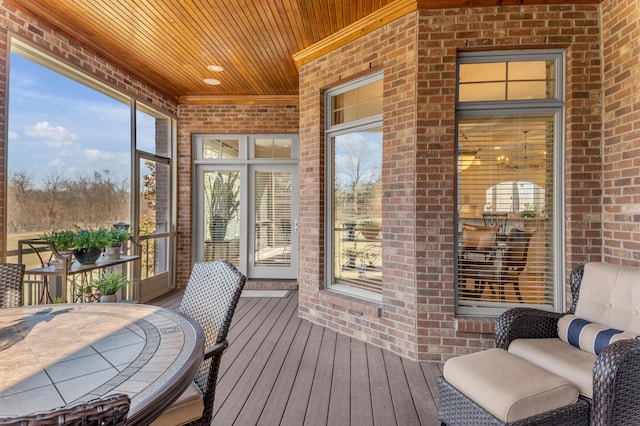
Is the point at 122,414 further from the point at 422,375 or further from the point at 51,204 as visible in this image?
the point at 51,204

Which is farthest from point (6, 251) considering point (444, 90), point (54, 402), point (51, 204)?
point (444, 90)

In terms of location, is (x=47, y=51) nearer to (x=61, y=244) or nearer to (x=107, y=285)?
(x=61, y=244)

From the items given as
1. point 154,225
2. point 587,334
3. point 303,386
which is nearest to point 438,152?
point 587,334

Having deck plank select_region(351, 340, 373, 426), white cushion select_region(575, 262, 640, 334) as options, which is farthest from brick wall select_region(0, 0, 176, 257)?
white cushion select_region(575, 262, 640, 334)

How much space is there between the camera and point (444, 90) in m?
3.05

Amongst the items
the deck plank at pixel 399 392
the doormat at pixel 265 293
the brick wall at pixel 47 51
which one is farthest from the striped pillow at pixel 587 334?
the brick wall at pixel 47 51

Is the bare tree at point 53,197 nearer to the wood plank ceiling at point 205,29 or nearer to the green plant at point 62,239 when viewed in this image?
the green plant at point 62,239

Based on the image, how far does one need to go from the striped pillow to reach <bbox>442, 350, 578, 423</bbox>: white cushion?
0.41 meters

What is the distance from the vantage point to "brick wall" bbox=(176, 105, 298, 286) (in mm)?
5785

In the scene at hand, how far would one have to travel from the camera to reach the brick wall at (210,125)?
5.79 metres

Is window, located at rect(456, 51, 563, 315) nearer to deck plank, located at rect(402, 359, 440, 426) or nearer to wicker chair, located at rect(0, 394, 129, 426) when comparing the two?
deck plank, located at rect(402, 359, 440, 426)

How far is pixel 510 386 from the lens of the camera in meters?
1.69

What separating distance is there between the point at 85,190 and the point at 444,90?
→ 394 cm

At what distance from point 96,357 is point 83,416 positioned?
835mm
